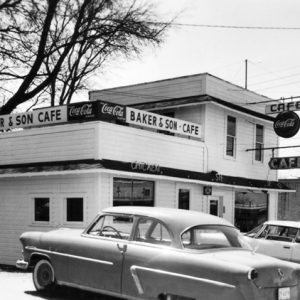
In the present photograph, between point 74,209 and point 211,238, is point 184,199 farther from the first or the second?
point 211,238

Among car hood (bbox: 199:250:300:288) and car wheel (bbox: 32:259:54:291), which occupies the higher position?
car hood (bbox: 199:250:300:288)

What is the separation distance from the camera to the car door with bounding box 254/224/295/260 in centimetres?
1206

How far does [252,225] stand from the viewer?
2061cm

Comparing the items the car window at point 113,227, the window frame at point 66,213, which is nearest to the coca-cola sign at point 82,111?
the window frame at point 66,213

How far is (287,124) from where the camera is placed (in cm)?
1841

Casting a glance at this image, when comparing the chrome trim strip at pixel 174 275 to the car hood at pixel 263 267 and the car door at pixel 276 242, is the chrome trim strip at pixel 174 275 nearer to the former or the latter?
the car hood at pixel 263 267

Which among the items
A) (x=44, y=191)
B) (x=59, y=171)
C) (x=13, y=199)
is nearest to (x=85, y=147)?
(x=59, y=171)

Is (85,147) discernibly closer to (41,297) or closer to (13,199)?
(13,199)

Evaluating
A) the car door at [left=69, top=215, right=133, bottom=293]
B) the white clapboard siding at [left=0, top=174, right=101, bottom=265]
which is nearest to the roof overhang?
the white clapboard siding at [left=0, top=174, right=101, bottom=265]

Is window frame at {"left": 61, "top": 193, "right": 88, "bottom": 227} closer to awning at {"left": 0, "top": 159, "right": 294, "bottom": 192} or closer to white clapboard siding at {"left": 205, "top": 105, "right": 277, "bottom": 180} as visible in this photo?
awning at {"left": 0, "top": 159, "right": 294, "bottom": 192}

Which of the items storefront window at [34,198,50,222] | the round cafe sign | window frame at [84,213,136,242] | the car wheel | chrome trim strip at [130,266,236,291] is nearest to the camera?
chrome trim strip at [130,266,236,291]

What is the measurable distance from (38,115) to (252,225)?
10452mm

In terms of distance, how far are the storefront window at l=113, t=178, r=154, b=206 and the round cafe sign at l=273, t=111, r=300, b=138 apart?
238 inches

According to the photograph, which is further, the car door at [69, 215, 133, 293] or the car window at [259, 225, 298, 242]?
the car window at [259, 225, 298, 242]
